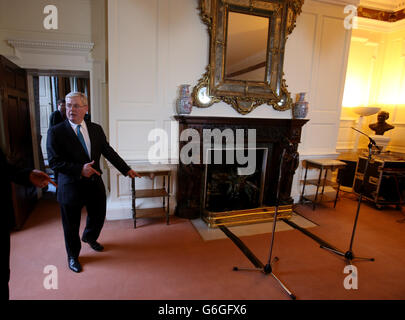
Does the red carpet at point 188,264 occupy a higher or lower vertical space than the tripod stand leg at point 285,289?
lower

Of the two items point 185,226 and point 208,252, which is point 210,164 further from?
point 208,252

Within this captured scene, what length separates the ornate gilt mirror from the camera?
311 cm

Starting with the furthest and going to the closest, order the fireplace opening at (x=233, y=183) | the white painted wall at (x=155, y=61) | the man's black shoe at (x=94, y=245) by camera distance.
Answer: the fireplace opening at (x=233, y=183), the white painted wall at (x=155, y=61), the man's black shoe at (x=94, y=245)

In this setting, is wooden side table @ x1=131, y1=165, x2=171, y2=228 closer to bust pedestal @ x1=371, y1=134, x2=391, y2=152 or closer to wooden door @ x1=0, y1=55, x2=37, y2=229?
wooden door @ x1=0, y1=55, x2=37, y2=229

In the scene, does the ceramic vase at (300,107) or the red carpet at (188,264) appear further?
the ceramic vase at (300,107)

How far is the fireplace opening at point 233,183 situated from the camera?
3586 mm

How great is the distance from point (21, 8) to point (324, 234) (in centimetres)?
475

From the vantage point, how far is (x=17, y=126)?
3.10 meters

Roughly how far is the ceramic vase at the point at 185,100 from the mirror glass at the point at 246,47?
1.89 ft

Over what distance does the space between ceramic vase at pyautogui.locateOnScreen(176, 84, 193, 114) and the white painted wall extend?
0.16 meters

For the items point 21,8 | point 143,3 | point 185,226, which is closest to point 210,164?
point 185,226
